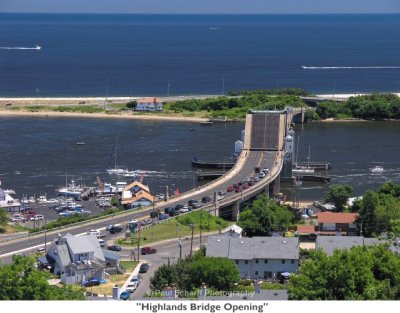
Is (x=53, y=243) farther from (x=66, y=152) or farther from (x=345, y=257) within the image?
(x=66, y=152)

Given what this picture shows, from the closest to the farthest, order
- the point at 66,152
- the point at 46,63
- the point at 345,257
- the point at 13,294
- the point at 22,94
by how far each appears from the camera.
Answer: the point at 13,294, the point at 345,257, the point at 66,152, the point at 22,94, the point at 46,63

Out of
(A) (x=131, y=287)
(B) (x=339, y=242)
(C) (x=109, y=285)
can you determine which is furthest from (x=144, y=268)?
(B) (x=339, y=242)

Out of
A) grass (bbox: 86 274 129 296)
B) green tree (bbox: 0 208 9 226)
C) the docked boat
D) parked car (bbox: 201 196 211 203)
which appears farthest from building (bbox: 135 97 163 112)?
grass (bbox: 86 274 129 296)

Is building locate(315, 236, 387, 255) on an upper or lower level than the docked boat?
upper

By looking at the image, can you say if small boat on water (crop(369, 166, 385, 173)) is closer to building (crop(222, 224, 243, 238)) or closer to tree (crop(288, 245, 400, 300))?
building (crop(222, 224, 243, 238))

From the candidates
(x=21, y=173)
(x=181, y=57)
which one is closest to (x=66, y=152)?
(x=21, y=173)

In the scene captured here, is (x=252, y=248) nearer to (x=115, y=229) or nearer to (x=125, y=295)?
(x=125, y=295)
